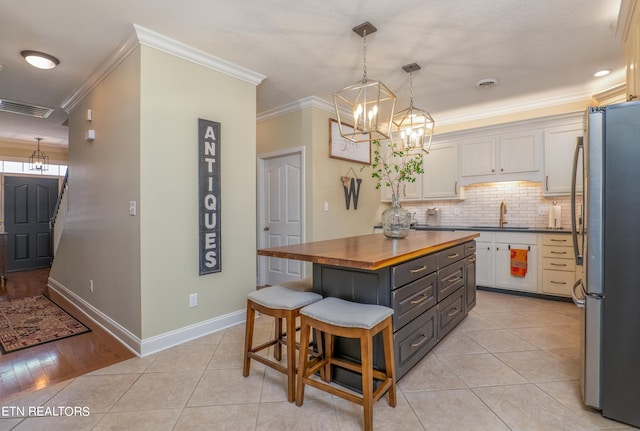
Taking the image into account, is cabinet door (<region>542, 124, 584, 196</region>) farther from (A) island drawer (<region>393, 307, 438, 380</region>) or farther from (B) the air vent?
(B) the air vent

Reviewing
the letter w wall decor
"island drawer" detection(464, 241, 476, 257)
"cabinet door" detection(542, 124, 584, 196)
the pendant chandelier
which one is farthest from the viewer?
the pendant chandelier

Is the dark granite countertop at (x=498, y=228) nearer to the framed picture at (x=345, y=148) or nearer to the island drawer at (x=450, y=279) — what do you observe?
the framed picture at (x=345, y=148)

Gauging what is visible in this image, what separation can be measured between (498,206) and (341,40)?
342 centimetres

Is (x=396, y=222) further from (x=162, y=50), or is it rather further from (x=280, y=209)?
(x=162, y=50)

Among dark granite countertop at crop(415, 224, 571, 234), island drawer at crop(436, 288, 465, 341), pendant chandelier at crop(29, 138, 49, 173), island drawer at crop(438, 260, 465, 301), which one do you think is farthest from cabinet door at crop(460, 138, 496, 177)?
pendant chandelier at crop(29, 138, 49, 173)

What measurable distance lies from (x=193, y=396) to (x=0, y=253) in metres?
5.19

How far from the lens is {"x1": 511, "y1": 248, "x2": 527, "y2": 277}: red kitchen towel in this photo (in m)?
4.04

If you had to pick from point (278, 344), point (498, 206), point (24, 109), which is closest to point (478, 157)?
point (498, 206)

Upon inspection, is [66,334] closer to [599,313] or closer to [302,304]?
[302,304]

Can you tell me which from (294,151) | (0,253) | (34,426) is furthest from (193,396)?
(0,253)

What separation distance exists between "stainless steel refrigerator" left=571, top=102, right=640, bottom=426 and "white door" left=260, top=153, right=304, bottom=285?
3.05 meters

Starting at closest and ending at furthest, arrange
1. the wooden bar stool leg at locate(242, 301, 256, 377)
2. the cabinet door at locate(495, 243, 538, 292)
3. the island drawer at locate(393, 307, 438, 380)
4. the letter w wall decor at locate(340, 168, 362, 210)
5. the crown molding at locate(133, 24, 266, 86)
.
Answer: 1. the island drawer at locate(393, 307, 438, 380)
2. the wooden bar stool leg at locate(242, 301, 256, 377)
3. the crown molding at locate(133, 24, 266, 86)
4. the cabinet door at locate(495, 243, 538, 292)
5. the letter w wall decor at locate(340, 168, 362, 210)

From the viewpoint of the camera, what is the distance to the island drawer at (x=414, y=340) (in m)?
2.00

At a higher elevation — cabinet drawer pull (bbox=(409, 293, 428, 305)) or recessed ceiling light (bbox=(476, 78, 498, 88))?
recessed ceiling light (bbox=(476, 78, 498, 88))
